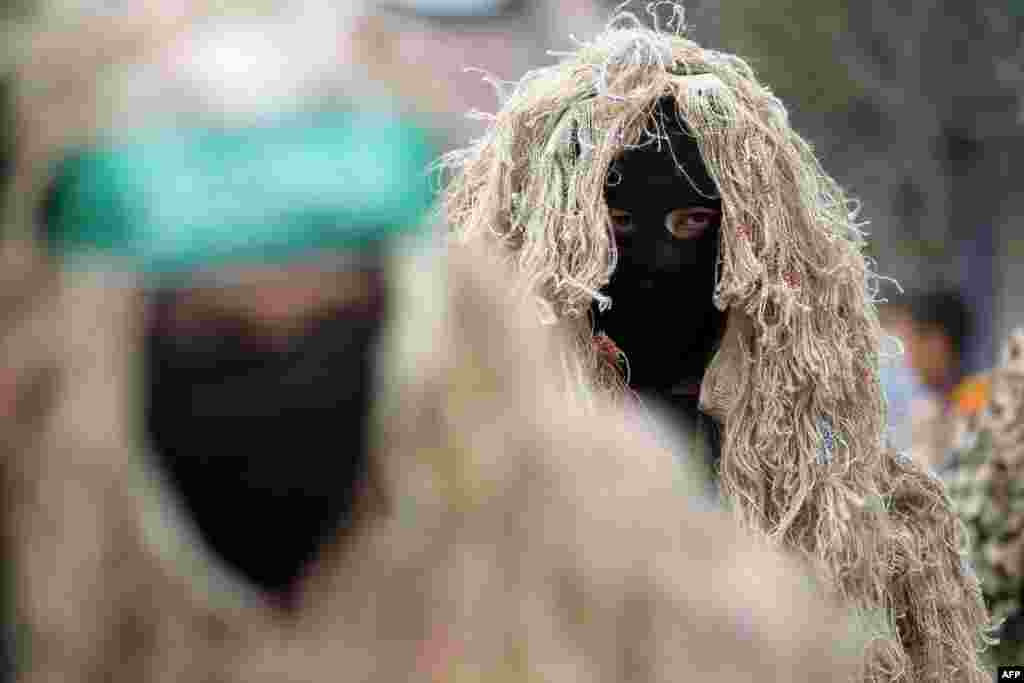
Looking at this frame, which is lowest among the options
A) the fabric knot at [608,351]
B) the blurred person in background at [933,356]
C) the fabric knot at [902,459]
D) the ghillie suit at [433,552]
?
the blurred person in background at [933,356]

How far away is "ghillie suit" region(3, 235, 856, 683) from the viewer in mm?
901

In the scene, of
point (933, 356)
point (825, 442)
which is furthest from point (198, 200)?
point (933, 356)

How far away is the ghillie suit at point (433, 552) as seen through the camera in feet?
2.96

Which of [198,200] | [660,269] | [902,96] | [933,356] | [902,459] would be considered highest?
[198,200]

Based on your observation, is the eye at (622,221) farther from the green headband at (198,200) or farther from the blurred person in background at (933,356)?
the blurred person in background at (933,356)

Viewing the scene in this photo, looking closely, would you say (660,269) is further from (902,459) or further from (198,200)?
(198,200)

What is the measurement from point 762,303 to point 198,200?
4.97 ft

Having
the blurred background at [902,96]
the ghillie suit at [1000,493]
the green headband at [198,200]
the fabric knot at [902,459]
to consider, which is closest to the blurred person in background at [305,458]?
the green headband at [198,200]

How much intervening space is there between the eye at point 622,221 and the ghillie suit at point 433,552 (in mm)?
1343

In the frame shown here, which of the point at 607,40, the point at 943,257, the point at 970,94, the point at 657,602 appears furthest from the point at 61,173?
the point at 943,257

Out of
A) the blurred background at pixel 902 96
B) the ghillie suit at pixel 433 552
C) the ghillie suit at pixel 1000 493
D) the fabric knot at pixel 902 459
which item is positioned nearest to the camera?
the ghillie suit at pixel 433 552

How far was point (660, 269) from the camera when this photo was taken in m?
2.34

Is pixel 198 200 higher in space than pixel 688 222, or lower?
higher

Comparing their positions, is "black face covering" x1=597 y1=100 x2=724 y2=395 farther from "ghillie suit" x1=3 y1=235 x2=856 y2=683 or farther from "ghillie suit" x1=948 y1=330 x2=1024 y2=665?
"ghillie suit" x1=948 y1=330 x2=1024 y2=665
